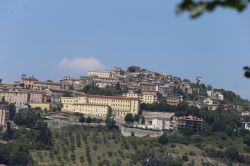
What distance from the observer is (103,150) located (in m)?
65.2

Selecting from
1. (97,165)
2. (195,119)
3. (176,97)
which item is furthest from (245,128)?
(97,165)

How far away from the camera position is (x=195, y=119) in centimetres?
8050

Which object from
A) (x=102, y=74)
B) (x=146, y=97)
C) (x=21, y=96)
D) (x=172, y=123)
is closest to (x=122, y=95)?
(x=146, y=97)

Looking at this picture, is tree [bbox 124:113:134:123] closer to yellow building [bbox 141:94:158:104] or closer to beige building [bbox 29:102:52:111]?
beige building [bbox 29:102:52:111]

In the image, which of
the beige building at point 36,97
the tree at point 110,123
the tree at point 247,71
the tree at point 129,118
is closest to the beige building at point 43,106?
the beige building at point 36,97

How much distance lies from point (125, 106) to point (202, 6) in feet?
272

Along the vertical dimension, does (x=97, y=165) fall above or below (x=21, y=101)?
below

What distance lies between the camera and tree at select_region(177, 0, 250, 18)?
2137mm

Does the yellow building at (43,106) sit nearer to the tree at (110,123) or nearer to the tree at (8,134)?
the tree at (110,123)

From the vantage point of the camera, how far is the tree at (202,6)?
2137mm

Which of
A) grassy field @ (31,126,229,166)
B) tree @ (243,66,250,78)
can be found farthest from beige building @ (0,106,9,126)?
tree @ (243,66,250,78)

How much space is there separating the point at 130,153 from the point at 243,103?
4608 centimetres

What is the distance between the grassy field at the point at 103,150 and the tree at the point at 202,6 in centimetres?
5591

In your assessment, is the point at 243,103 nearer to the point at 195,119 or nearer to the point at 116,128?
the point at 195,119
